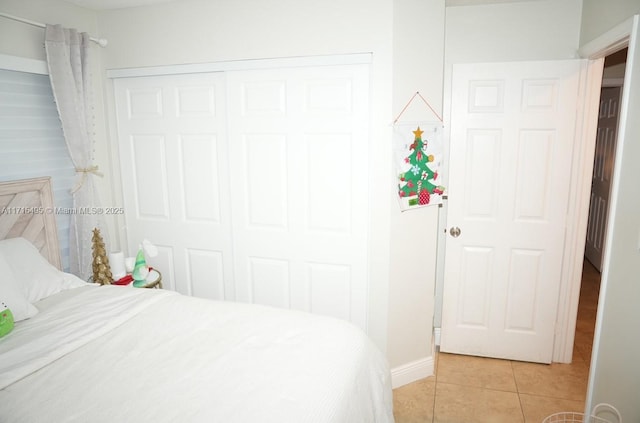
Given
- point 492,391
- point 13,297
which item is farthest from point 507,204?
point 13,297

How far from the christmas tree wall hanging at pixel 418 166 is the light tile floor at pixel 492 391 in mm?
1241

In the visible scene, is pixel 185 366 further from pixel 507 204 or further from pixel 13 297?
pixel 507 204

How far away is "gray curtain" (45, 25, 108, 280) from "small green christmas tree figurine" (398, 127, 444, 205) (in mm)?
2175

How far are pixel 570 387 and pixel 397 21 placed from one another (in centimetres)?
260

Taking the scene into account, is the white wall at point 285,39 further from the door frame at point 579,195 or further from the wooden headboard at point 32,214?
the wooden headboard at point 32,214

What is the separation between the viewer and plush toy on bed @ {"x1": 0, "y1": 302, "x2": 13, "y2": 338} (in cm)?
186

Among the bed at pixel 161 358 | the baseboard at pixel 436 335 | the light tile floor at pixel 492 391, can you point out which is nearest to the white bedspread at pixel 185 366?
the bed at pixel 161 358

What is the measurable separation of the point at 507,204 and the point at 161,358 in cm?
240

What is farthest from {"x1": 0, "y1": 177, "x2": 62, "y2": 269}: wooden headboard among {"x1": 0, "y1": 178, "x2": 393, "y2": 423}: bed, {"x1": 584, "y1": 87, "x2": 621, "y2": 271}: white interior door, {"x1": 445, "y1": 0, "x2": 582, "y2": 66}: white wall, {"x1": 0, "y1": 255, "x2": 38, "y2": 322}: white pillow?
{"x1": 584, "y1": 87, "x2": 621, "y2": 271}: white interior door

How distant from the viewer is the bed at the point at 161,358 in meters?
1.43

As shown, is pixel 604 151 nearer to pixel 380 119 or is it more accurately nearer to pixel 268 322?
pixel 380 119

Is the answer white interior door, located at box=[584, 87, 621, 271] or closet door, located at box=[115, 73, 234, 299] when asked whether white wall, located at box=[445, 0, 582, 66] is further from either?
white interior door, located at box=[584, 87, 621, 271]

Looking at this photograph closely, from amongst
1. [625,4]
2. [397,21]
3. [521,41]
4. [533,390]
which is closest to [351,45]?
[397,21]

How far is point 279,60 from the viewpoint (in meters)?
2.61
